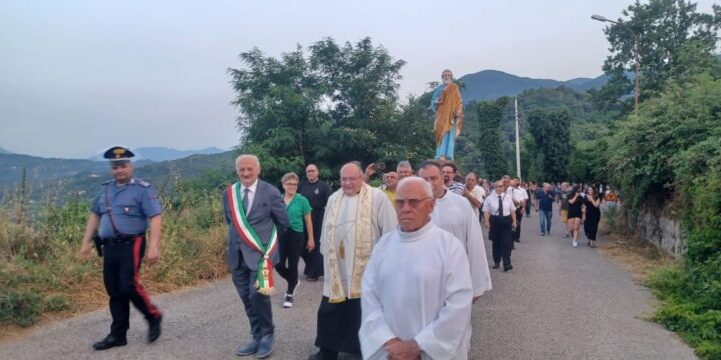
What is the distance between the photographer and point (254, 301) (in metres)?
5.95

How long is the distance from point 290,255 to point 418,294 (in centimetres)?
511

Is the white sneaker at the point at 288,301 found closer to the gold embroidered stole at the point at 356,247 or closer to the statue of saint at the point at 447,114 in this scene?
the gold embroidered stole at the point at 356,247

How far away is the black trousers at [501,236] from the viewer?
12.0 metres

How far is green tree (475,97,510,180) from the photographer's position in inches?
2119

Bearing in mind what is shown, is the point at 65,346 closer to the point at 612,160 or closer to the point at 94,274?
the point at 94,274

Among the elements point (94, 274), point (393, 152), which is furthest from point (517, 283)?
point (393, 152)

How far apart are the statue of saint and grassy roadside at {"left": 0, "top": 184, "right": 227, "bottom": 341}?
465 cm

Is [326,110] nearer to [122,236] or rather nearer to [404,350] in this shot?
[122,236]

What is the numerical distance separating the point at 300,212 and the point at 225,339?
8.21ft

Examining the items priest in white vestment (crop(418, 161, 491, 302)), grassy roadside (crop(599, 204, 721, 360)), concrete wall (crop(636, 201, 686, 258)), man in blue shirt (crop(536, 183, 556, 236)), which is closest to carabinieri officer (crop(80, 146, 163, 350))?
priest in white vestment (crop(418, 161, 491, 302))

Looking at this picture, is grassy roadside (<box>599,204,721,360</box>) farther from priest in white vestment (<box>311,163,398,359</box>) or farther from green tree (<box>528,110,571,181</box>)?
green tree (<box>528,110,571,181</box>)

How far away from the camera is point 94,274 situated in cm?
870

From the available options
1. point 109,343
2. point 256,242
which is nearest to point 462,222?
point 256,242

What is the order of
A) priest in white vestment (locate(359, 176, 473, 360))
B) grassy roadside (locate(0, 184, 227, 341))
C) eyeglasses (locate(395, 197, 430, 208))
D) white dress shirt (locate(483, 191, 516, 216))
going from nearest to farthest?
priest in white vestment (locate(359, 176, 473, 360)) < eyeglasses (locate(395, 197, 430, 208)) < grassy roadside (locate(0, 184, 227, 341)) < white dress shirt (locate(483, 191, 516, 216))
